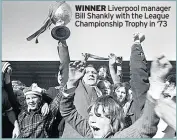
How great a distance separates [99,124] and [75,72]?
1.47 feet

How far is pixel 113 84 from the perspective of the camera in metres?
2.51

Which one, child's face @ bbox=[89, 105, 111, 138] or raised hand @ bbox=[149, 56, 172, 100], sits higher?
raised hand @ bbox=[149, 56, 172, 100]

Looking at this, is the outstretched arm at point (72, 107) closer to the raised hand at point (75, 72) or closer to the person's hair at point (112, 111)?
the raised hand at point (75, 72)

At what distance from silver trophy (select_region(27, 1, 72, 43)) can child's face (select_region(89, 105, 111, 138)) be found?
0.63 metres

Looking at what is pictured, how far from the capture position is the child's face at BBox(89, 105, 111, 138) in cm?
247

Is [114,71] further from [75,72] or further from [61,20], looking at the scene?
[61,20]

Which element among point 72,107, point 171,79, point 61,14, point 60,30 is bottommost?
point 72,107

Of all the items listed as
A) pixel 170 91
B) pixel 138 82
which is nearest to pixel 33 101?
pixel 138 82

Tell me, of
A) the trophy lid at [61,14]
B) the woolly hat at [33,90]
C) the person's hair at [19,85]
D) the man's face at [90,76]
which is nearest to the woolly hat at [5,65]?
the person's hair at [19,85]

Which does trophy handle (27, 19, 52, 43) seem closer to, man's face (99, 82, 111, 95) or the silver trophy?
the silver trophy

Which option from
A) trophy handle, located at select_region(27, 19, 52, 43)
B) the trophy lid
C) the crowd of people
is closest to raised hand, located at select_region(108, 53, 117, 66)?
the crowd of people

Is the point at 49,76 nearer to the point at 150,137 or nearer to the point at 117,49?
the point at 117,49

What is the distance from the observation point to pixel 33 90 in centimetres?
252

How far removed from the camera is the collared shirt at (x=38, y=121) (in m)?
2.51
